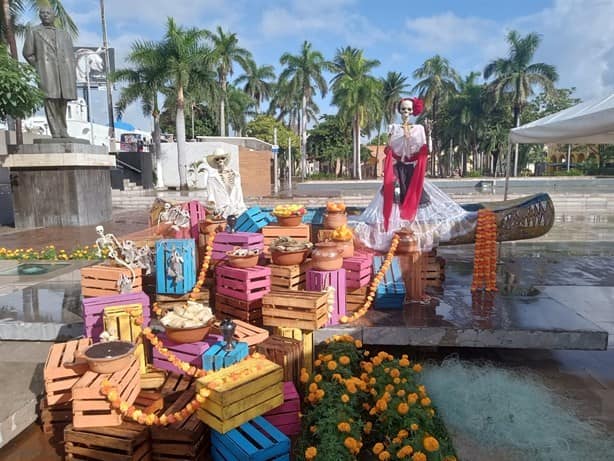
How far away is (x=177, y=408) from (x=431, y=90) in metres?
55.4

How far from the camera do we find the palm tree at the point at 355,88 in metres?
42.8

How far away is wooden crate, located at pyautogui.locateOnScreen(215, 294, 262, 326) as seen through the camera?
4.89 metres

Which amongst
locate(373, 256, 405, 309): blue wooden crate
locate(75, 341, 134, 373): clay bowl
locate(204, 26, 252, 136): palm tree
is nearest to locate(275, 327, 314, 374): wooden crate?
locate(373, 256, 405, 309): blue wooden crate

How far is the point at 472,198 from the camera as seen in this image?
77.6 ft

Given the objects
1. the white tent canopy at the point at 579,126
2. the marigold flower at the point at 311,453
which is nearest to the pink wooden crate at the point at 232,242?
the marigold flower at the point at 311,453

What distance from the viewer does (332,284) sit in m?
5.07

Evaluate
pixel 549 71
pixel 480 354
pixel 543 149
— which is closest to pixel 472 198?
pixel 480 354

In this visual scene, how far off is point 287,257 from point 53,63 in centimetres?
1201

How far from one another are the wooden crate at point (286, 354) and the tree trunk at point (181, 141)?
2608 cm

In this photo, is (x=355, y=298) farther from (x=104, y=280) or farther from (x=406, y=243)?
(x=104, y=280)

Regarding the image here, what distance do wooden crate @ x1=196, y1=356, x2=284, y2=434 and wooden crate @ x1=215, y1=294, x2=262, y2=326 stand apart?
152cm

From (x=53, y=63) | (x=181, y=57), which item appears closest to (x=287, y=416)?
(x=53, y=63)

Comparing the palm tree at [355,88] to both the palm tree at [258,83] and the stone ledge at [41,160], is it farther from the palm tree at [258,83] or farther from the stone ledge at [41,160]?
the stone ledge at [41,160]

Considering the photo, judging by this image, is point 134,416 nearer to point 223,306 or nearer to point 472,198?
point 223,306
